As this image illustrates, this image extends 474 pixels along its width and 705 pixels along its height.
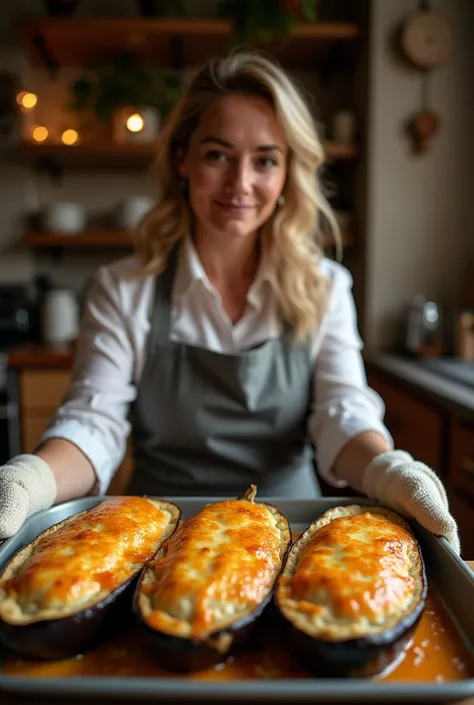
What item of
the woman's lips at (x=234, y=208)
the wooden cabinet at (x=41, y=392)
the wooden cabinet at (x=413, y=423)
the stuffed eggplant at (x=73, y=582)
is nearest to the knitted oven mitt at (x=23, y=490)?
the stuffed eggplant at (x=73, y=582)

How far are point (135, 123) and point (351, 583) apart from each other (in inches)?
119

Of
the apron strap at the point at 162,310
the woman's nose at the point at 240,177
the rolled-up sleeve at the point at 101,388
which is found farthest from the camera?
the apron strap at the point at 162,310

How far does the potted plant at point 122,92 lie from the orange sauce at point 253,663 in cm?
302

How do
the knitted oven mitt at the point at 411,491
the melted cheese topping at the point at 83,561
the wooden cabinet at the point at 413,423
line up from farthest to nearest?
1. the wooden cabinet at the point at 413,423
2. the knitted oven mitt at the point at 411,491
3. the melted cheese topping at the point at 83,561

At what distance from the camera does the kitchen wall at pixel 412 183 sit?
3.09m

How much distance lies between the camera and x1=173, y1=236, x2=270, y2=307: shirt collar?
149 centimetres

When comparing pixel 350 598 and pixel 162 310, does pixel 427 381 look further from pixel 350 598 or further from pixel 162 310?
pixel 350 598

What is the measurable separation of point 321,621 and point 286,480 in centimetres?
83

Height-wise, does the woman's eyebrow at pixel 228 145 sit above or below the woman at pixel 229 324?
above

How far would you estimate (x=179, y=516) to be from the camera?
929 mm

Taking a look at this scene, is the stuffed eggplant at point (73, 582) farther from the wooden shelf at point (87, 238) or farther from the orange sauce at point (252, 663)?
the wooden shelf at point (87, 238)

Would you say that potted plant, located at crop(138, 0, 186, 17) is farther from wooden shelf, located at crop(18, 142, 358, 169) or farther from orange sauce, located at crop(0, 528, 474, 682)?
orange sauce, located at crop(0, 528, 474, 682)

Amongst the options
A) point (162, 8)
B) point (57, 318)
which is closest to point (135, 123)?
point (162, 8)

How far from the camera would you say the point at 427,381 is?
2447 millimetres
